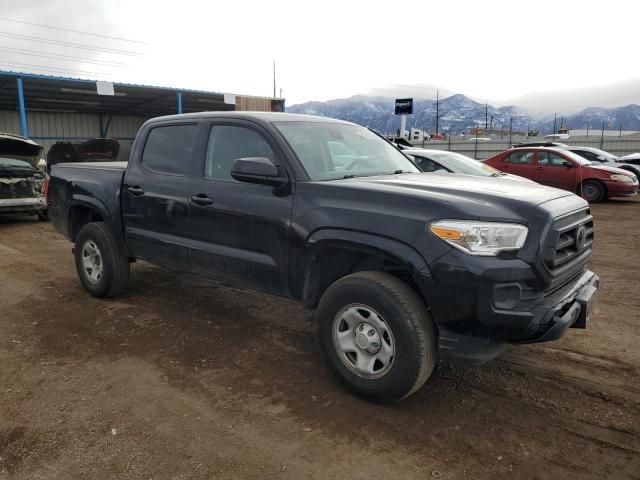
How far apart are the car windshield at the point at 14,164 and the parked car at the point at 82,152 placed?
7293 millimetres

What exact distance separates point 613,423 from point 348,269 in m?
1.86

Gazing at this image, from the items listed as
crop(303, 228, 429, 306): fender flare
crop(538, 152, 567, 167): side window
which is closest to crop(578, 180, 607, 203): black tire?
crop(538, 152, 567, 167): side window

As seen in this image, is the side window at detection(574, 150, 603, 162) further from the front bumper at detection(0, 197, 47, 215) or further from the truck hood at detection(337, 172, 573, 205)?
the front bumper at detection(0, 197, 47, 215)

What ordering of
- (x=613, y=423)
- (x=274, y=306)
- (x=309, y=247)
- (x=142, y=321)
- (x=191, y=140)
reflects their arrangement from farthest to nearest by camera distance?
(x=274, y=306), (x=142, y=321), (x=191, y=140), (x=309, y=247), (x=613, y=423)

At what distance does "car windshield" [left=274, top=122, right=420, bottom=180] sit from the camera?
147 inches

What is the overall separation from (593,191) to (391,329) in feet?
41.8

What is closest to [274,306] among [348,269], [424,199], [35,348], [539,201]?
[348,269]

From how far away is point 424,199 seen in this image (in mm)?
2998

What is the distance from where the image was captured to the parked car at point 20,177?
31.7 ft

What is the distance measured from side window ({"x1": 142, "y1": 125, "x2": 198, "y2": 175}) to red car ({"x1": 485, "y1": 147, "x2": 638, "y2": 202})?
1175cm

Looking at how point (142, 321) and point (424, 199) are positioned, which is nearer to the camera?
point (424, 199)

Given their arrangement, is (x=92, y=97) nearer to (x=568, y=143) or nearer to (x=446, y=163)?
(x=446, y=163)

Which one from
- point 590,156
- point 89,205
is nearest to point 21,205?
point 89,205

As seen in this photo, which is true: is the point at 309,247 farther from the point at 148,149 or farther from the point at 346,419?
the point at 148,149
